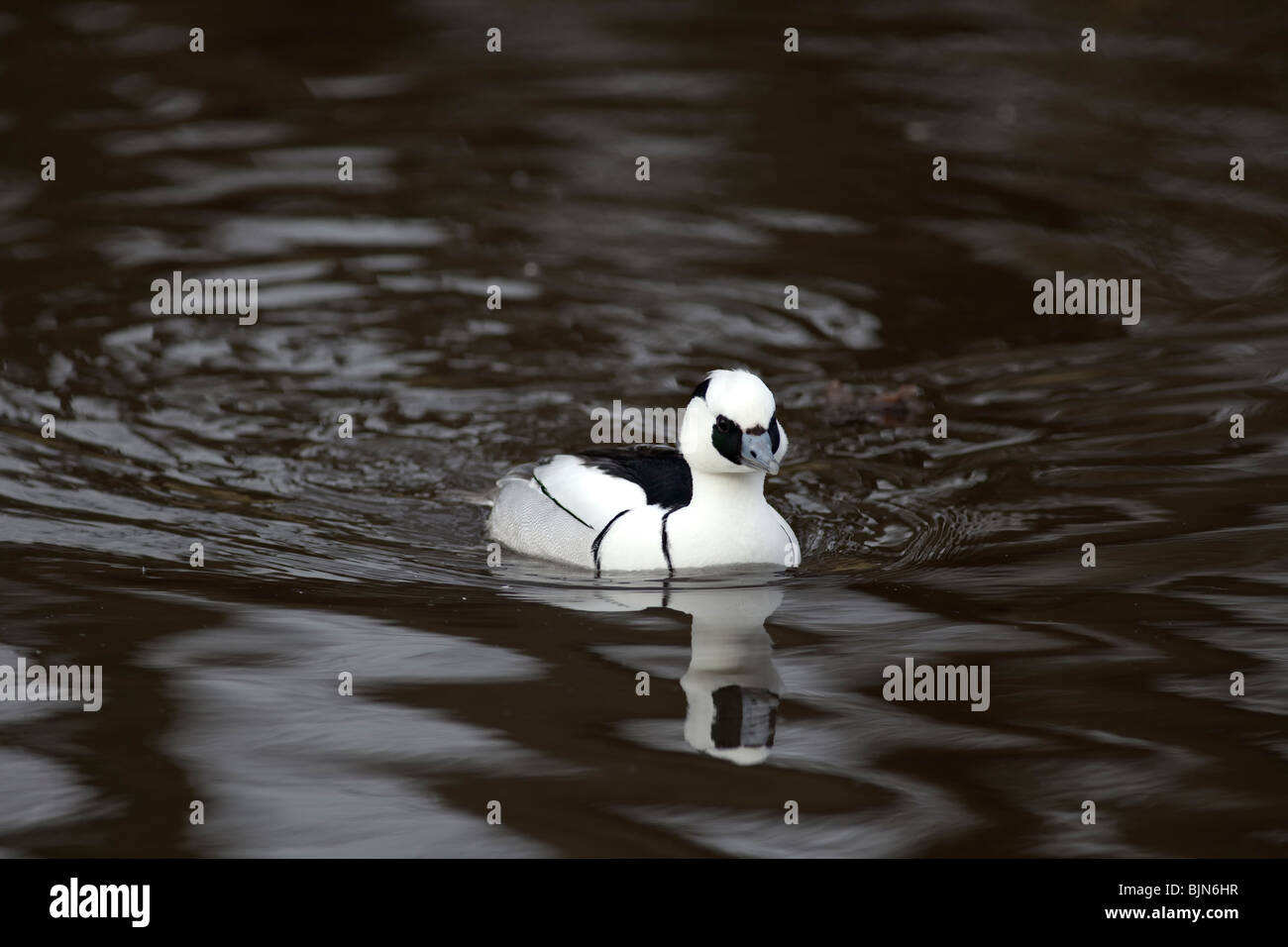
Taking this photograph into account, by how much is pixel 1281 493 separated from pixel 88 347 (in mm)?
7202

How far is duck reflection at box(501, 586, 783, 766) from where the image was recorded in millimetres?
6230

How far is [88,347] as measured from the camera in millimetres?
11117

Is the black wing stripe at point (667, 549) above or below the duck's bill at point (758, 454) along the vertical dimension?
below

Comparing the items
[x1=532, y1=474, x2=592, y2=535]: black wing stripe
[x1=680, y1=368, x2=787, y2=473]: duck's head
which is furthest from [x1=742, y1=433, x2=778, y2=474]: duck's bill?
[x1=532, y1=474, x2=592, y2=535]: black wing stripe

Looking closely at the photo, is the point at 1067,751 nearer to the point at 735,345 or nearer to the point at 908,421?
the point at 908,421

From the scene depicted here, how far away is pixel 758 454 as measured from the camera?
745 cm

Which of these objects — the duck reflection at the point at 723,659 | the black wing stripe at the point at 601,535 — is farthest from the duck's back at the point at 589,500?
the duck reflection at the point at 723,659

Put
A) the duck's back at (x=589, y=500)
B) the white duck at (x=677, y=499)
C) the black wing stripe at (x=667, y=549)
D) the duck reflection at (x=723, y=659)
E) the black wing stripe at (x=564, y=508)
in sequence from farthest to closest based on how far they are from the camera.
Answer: the black wing stripe at (x=564, y=508), the duck's back at (x=589, y=500), the black wing stripe at (x=667, y=549), the white duck at (x=677, y=499), the duck reflection at (x=723, y=659)

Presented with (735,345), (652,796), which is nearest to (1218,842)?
(652,796)

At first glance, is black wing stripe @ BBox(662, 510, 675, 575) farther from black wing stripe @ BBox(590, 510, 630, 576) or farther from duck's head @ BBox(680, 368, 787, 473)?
duck's head @ BBox(680, 368, 787, 473)

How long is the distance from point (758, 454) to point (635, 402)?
3.17 meters

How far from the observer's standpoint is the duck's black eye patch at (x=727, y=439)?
7523mm

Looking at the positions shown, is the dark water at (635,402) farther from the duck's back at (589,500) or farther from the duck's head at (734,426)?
the duck's head at (734,426)

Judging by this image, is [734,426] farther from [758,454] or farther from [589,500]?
[589,500]
